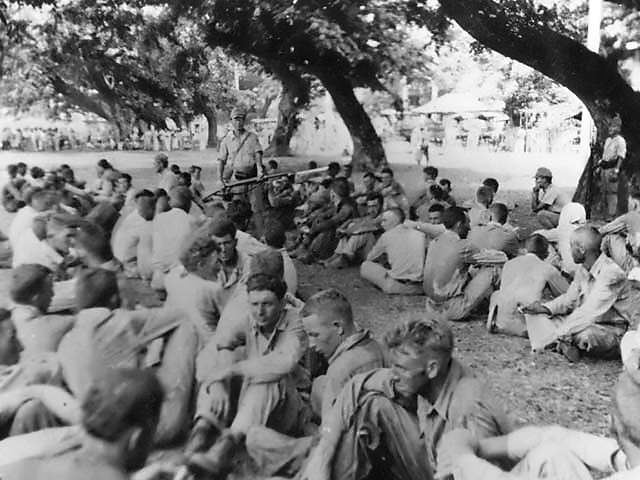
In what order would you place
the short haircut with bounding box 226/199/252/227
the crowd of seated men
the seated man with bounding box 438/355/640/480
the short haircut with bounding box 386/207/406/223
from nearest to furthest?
the seated man with bounding box 438/355/640/480, the crowd of seated men, the short haircut with bounding box 226/199/252/227, the short haircut with bounding box 386/207/406/223

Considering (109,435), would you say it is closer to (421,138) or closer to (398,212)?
(398,212)

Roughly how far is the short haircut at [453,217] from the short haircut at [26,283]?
4.75 feet

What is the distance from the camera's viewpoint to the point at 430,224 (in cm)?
287

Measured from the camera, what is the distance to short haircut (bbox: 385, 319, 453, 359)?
244cm

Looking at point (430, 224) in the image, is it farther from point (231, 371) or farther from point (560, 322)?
point (231, 371)

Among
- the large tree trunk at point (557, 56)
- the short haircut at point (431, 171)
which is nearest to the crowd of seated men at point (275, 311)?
the short haircut at point (431, 171)

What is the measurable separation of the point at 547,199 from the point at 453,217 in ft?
Answer: 1.13

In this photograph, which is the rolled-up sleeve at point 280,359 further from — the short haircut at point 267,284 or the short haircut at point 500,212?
the short haircut at point 500,212

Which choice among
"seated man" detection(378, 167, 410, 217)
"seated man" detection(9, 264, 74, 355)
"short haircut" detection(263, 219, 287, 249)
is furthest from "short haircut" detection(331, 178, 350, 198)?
"seated man" detection(9, 264, 74, 355)

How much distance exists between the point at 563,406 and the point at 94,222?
1762 millimetres

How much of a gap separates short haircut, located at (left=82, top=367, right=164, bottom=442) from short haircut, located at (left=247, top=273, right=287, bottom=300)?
0.46 m

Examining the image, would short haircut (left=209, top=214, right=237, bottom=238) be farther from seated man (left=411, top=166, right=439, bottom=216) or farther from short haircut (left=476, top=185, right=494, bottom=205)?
short haircut (left=476, top=185, right=494, bottom=205)

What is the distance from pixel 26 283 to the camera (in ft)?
8.87

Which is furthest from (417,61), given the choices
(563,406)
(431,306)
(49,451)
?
(49,451)
